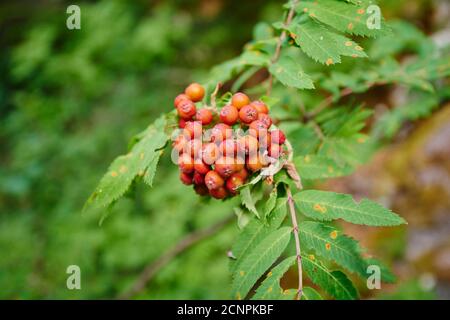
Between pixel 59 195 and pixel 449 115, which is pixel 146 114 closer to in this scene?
pixel 59 195

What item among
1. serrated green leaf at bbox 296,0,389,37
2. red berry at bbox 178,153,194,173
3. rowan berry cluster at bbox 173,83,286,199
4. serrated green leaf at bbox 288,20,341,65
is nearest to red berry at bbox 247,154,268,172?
rowan berry cluster at bbox 173,83,286,199

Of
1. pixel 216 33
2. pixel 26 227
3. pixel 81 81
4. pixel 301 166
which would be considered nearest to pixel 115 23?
pixel 81 81

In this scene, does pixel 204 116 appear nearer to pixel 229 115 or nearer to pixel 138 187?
pixel 229 115

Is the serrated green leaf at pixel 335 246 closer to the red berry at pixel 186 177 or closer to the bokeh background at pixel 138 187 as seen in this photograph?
the red berry at pixel 186 177

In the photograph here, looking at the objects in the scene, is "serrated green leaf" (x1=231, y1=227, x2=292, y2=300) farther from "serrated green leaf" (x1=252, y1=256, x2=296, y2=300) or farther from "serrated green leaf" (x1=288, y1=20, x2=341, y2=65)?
"serrated green leaf" (x1=288, y1=20, x2=341, y2=65)

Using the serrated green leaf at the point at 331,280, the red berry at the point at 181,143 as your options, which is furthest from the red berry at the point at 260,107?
the serrated green leaf at the point at 331,280

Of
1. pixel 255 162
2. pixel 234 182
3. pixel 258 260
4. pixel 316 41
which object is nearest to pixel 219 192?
pixel 234 182
